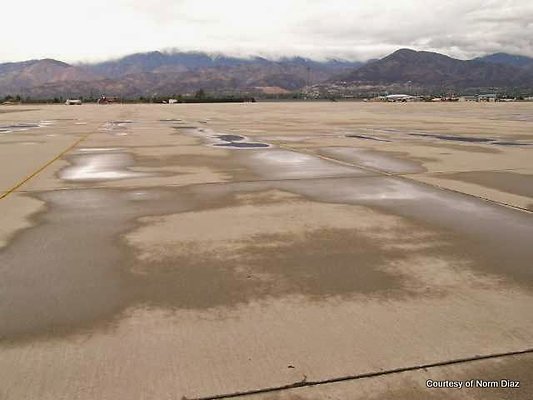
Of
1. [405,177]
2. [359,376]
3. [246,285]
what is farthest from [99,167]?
[359,376]

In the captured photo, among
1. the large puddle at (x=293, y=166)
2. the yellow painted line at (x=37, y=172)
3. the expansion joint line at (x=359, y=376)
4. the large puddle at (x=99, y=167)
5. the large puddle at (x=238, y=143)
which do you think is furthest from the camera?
the large puddle at (x=238, y=143)

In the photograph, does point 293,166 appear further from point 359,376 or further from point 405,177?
point 359,376

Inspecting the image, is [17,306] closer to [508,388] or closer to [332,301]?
[332,301]

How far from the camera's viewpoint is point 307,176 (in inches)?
466

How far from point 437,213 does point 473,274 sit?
279cm

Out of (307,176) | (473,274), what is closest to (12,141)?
(307,176)

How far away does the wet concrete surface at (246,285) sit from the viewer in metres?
3.72

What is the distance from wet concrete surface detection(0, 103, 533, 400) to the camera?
372 cm

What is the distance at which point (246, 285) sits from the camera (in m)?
5.20

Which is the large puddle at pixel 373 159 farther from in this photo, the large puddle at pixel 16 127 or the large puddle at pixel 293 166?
the large puddle at pixel 16 127

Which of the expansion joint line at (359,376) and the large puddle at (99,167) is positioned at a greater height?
the large puddle at (99,167)

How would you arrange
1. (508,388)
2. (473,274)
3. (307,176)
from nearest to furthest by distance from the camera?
(508,388) < (473,274) < (307,176)

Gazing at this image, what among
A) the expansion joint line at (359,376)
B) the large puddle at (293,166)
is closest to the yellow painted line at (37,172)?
the large puddle at (293,166)

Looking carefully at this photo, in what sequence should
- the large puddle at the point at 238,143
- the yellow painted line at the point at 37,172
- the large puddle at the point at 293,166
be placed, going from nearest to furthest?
the yellow painted line at the point at 37,172 < the large puddle at the point at 293,166 < the large puddle at the point at 238,143
